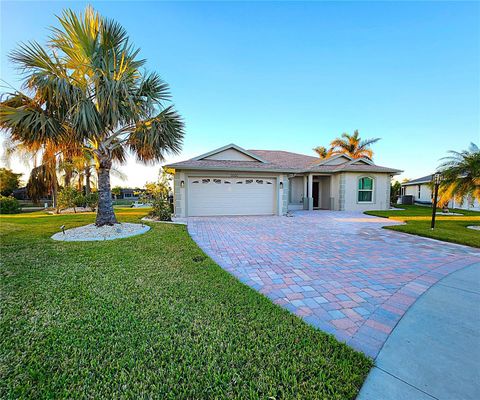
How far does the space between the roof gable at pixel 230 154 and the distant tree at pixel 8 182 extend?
3061 centimetres

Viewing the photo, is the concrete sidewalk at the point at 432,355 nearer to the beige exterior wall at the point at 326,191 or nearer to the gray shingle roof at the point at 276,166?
the gray shingle roof at the point at 276,166

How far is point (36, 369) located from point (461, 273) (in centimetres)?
664

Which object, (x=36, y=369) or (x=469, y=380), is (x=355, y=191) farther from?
(x=36, y=369)

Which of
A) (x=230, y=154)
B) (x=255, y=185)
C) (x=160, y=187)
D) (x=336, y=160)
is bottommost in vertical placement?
(x=160, y=187)

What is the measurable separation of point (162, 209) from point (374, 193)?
1599 cm

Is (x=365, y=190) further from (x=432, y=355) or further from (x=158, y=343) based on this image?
(x=158, y=343)

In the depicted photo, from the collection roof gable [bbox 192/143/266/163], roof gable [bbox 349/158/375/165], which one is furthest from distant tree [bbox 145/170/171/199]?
roof gable [bbox 349/158/375/165]

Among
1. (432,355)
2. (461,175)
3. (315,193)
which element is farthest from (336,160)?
(432,355)

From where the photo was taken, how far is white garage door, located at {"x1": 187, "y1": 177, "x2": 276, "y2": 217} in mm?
12523

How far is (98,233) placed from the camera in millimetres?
7109

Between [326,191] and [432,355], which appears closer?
[432,355]

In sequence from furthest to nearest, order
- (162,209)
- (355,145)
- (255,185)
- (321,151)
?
(321,151), (355,145), (255,185), (162,209)

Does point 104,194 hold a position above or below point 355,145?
below

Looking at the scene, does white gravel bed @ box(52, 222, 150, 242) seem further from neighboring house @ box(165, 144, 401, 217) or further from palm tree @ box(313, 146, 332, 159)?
palm tree @ box(313, 146, 332, 159)
